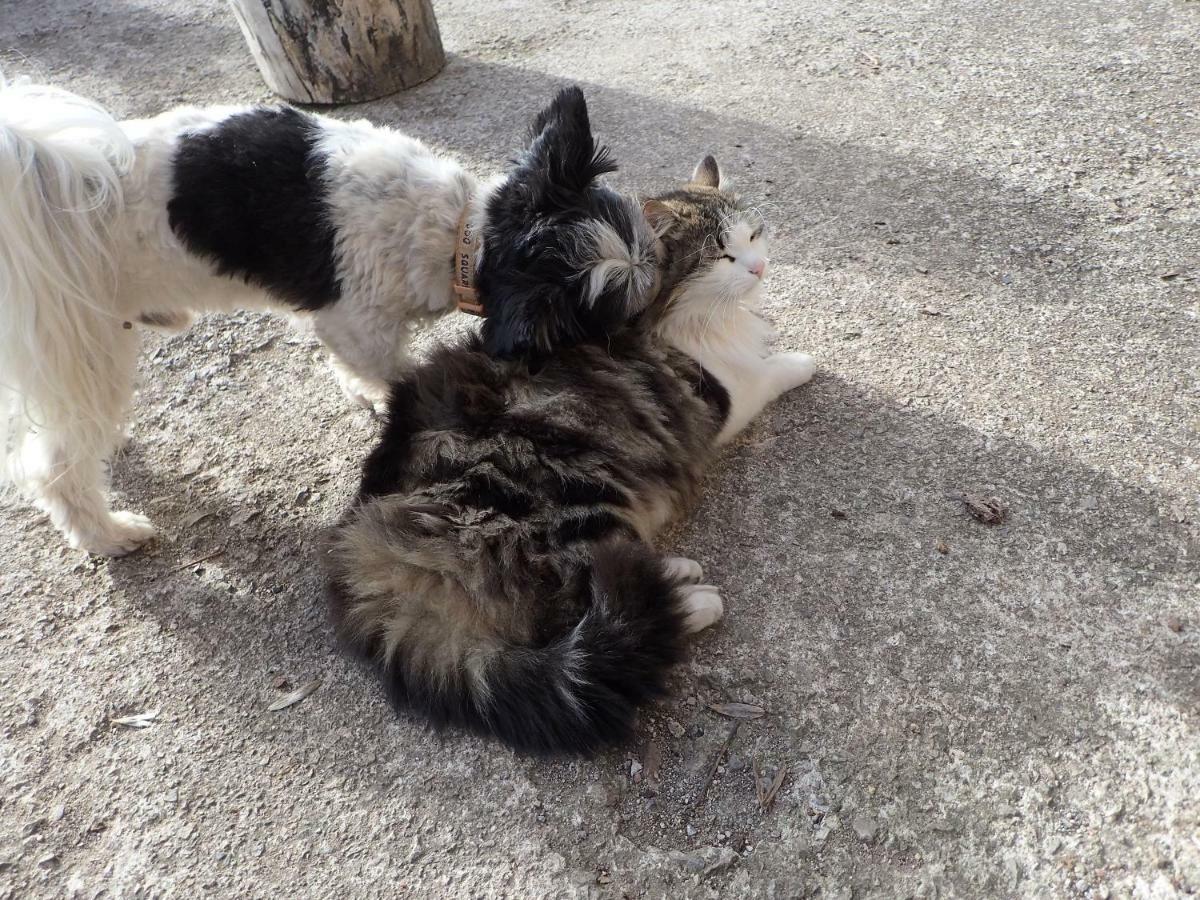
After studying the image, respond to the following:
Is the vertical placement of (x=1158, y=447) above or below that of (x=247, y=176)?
below

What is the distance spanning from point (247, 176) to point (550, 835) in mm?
1893

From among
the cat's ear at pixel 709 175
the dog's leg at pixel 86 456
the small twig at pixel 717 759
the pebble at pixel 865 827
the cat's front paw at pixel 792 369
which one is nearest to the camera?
the pebble at pixel 865 827

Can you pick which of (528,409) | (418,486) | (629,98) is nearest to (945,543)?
(528,409)

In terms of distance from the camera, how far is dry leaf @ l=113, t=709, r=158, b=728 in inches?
78.7

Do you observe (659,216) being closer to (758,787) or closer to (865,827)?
(758,787)

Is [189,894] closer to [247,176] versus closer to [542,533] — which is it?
[542,533]

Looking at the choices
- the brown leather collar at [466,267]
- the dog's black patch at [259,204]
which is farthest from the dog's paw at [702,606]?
the dog's black patch at [259,204]

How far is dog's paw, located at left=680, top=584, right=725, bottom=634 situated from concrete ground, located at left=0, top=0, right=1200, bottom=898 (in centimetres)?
8

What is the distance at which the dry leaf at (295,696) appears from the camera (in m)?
2.01

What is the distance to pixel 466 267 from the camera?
226cm

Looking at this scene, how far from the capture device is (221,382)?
9.57 feet

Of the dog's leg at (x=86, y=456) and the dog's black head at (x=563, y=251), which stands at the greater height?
the dog's black head at (x=563, y=251)

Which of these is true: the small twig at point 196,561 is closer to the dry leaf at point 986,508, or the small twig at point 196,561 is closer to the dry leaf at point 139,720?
the dry leaf at point 139,720

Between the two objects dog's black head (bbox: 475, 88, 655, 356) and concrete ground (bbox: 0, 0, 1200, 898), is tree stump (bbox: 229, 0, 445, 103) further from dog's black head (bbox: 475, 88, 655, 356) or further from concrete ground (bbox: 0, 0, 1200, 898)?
dog's black head (bbox: 475, 88, 655, 356)
